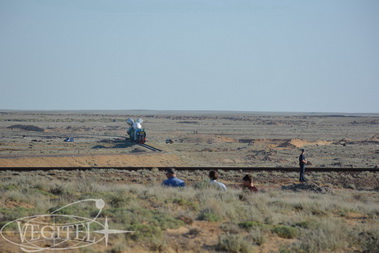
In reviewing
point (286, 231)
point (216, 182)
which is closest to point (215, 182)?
point (216, 182)

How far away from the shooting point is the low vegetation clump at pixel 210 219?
9.23 meters

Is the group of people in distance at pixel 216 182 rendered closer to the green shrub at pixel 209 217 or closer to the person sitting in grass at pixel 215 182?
the person sitting in grass at pixel 215 182

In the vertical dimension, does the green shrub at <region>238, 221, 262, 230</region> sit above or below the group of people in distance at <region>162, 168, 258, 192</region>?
below

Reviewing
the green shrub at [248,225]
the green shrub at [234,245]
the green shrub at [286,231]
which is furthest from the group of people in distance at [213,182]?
the green shrub at [234,245]

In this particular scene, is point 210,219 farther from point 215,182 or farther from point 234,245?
point 215,182

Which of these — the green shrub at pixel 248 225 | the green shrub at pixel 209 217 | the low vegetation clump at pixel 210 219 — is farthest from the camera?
the green shrub at pixel 209 217

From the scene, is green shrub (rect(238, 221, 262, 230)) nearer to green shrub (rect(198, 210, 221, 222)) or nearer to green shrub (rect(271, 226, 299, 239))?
green shrub (rect(271, 226, 299, 239))

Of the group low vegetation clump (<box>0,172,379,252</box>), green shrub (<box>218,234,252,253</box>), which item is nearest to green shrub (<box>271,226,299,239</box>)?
low vegetation clump (<box>0,172,379,252</box>)

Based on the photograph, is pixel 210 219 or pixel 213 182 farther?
pixel 213 182

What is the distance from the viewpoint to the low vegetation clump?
9234mm

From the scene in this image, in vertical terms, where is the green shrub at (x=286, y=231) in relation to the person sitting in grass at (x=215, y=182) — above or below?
below

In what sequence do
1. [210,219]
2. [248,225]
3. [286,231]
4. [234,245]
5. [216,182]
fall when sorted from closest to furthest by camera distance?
[234,245]
[286,231]
[248,225]
[210,219]
[216,182]

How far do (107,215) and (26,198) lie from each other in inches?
116

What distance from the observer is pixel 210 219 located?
1097 cm
